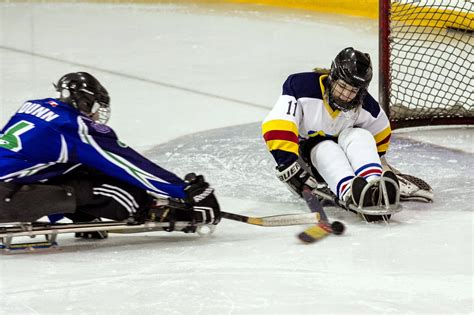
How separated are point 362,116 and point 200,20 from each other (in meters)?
3.77

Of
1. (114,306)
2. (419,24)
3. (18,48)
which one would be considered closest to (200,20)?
(18,48)

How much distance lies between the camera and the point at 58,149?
3174 mm

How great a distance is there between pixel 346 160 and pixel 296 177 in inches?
7.1

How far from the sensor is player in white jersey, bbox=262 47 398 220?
3.60m

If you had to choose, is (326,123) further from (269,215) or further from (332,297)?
(332,297)

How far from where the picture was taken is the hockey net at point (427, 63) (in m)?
4.93

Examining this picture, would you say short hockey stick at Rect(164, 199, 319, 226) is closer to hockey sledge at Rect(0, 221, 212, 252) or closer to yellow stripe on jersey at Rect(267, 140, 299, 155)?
hockey sledge at Rect(0, 221, 212, 252)

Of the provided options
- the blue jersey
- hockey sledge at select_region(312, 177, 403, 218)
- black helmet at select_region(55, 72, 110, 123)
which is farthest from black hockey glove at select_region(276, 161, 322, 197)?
black helmet at select_region(55, 72, 110, 123)

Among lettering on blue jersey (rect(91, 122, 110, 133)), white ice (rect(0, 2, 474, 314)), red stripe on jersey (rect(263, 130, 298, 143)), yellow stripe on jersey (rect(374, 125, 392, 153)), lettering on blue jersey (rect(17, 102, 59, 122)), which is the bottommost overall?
white ice (rect(0, 2, 474, 314))

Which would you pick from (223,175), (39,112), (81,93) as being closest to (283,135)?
(223,175)

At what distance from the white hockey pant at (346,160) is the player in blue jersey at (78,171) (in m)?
0.48

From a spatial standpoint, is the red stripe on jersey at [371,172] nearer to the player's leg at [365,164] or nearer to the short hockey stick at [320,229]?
the player's leg at [365,164]

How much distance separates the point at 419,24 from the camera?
5422mm

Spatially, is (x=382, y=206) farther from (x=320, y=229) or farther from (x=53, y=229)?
(x=53, y=229)
